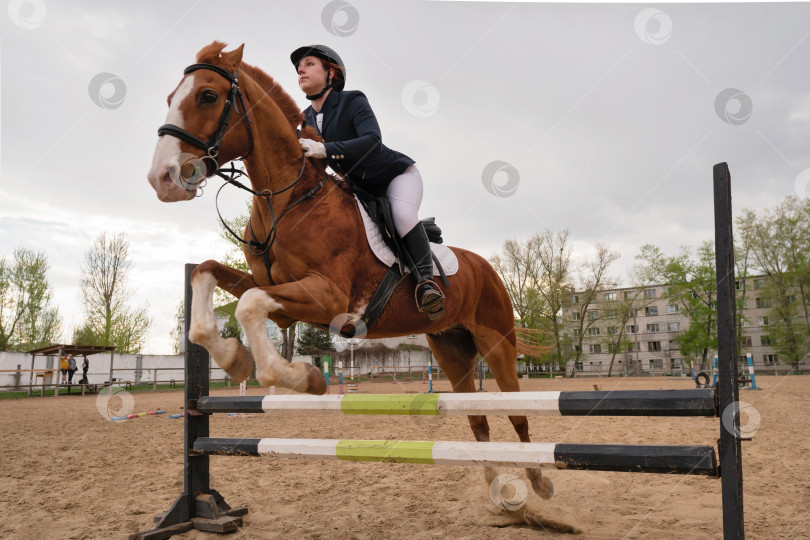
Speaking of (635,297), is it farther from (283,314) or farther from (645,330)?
(283,314)

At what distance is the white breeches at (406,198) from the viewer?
3268mm

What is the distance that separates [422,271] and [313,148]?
1.02 meters

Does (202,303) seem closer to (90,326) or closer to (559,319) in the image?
(90,326)

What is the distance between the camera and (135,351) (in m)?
34.4

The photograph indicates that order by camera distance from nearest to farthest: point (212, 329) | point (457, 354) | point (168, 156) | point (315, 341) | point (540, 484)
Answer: point (168, 156), point (212, 329), point (540, 484), point (457, 354), point (315, 341)

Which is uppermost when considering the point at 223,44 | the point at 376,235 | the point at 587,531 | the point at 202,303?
the point at 223,44

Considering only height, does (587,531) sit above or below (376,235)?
below

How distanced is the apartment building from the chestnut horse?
35727 millimetres

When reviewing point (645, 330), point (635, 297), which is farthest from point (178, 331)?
point (645, 330)

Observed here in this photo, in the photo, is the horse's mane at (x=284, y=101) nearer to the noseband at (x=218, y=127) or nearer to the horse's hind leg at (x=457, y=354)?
the noseband at (x=218, y=127)

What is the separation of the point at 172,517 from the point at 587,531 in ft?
9.55

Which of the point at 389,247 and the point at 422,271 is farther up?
the point at 389,247

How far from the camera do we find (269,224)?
9.52ft

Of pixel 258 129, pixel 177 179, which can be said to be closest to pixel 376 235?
pixel 258 129
